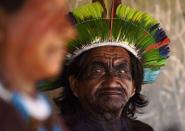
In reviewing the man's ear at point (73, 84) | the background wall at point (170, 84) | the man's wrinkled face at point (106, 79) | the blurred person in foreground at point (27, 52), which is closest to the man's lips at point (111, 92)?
the man's wrinkled face at point (106, 79)

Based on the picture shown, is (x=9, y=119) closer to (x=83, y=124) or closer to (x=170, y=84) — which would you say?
(x=83, y=124)

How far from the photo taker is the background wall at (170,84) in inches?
74.7

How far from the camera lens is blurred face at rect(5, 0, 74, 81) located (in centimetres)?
46

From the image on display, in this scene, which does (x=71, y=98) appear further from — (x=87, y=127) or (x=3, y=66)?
(x=3, y=66)

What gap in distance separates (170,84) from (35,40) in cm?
152

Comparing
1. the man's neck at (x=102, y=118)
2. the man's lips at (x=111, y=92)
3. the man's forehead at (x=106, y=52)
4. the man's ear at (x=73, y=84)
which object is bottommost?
the man's neck at (x=102, y=118)

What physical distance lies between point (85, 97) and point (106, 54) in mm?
133

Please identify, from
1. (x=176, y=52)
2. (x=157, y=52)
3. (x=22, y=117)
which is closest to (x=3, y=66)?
(x=22, y=117)

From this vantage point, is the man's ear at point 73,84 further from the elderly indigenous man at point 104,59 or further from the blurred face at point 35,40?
the blurred face at point 35,40

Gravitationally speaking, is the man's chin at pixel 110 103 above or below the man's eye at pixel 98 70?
below

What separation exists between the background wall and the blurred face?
4.69 ft

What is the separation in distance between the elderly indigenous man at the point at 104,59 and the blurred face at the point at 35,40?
2.70 ft

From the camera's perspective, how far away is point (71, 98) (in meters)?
1.42

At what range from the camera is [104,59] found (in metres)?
1.33
